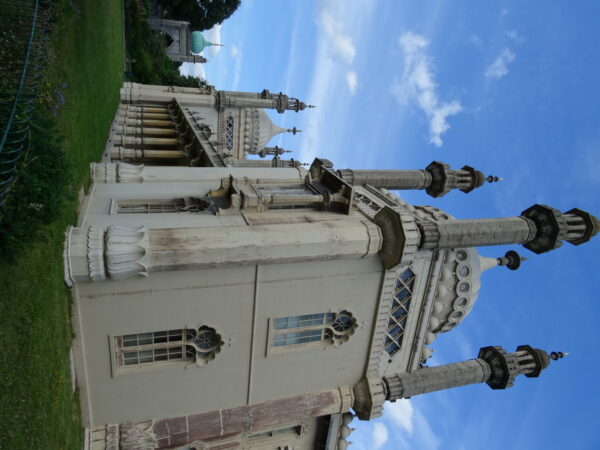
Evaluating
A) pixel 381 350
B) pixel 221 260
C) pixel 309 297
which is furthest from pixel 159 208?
pixel 381 350

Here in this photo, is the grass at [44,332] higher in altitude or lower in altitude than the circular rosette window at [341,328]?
higher

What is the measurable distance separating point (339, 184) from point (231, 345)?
6346 millimetres

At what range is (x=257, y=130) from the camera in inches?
1734

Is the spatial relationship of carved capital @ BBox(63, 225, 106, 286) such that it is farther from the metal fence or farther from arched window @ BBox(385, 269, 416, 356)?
arched window @ BBox(385, 269, 416, 356)

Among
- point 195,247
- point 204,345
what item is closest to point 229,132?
point 204,345

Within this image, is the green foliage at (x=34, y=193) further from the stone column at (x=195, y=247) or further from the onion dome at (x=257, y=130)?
the onion dome at (x=257, y=130)

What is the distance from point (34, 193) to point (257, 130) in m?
36.5

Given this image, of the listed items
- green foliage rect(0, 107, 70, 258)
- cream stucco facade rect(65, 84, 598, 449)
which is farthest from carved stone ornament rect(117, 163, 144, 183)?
green foliage rect(0, 107, 70, 258)

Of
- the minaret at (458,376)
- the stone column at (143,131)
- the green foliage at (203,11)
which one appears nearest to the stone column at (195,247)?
the minaret at (458,376)

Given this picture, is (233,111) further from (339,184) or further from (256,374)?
(256,374)

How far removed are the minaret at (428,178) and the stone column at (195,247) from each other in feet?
22.0

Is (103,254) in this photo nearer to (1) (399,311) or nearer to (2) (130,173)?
(2) (130,173)

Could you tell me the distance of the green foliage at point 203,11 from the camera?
216 feet

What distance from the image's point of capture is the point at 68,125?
14648 millimetres
